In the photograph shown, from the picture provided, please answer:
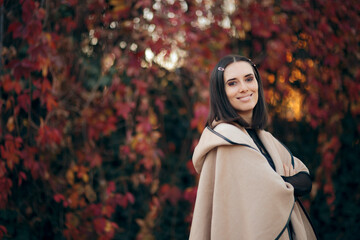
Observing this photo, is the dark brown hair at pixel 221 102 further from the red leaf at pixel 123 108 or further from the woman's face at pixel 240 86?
the red leaf at pixel 123 108

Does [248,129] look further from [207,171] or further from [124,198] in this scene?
[124,198]

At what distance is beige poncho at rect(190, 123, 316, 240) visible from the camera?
5.86ft

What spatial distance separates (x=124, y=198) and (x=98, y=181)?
356 millimetres

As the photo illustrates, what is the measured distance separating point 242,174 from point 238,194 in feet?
0.33

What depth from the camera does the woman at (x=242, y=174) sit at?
179 centimetres

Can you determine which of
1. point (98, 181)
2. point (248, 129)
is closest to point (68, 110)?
point (98, 181)

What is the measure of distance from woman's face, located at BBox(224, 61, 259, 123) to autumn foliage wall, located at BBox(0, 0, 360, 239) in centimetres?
123

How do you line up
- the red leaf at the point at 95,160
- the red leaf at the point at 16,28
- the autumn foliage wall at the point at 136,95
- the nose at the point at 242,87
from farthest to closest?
the red leaf at the point at 95,160 < the autumn foliage wall at the point at 136,95 < the red leaf at the point at 16,28 < the nose at the point at 242,87

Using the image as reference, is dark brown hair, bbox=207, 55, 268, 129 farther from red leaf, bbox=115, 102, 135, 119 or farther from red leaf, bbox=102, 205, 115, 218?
red leaf, bbox=102, 205, 115, 218

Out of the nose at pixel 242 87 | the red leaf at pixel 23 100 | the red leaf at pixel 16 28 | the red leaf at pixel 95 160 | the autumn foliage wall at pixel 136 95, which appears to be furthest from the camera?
the red leaf at pixel 95 160

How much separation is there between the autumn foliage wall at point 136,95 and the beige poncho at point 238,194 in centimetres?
136

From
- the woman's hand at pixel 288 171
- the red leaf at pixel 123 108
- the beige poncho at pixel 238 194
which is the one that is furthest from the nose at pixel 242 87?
the red leaf at pixel 123 108

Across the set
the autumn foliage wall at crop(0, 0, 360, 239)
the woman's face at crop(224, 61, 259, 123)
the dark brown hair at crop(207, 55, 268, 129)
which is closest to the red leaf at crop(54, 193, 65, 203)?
the autumn foliage wall at crop(0, 0, 360, 239)

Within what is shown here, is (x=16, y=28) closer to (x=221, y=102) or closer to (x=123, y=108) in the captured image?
(x=123, y=108)
